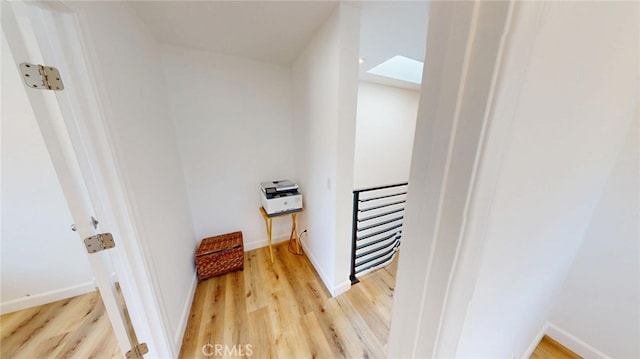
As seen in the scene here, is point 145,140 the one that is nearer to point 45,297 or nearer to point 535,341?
point 45,297

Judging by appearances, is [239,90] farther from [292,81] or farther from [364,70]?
[364,70]

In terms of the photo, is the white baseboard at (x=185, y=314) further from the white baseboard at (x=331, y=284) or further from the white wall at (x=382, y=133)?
the white wall at (x=382, y=133)

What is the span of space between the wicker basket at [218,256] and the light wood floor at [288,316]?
3.2 inches

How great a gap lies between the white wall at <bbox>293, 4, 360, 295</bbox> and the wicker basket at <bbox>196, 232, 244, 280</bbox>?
0.77 m

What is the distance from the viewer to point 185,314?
1490 millimetres

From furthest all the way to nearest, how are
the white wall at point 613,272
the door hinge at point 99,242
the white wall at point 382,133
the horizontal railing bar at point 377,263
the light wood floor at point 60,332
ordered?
1. the white wall at point 382,133
2. the horizontal railing bar at point 377,263
3. the light wood floor at point 60,332
4. the white wall at point 613,272
5. the door hinge at point 99,242

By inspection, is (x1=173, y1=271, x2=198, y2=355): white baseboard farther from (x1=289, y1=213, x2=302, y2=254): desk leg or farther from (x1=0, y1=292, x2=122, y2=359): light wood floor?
(x1=289, y1=213, x2=302, y2=254): desk leg

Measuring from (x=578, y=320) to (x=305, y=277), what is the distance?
1942 mm

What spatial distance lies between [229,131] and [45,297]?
80.1 inches

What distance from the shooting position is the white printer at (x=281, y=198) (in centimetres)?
199

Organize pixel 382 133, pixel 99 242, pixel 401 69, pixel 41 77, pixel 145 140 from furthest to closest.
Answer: pixel 382 133 < pixel 401 69 < pixel 145 140 < pixel 99 242 < pixel 41 77

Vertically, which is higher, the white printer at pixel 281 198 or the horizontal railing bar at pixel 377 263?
the white printer at pixel 281 198

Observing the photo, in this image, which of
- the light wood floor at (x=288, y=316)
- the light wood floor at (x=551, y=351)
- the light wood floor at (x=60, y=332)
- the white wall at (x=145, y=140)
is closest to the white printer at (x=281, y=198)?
the light wood floor at (x=288, y=316)

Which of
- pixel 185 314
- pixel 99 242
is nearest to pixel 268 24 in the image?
pixel 99 242
